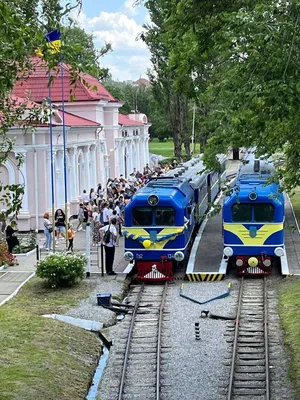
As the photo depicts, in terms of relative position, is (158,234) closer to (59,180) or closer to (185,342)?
(185,342)

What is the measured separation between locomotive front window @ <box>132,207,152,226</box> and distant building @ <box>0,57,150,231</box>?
3.75m

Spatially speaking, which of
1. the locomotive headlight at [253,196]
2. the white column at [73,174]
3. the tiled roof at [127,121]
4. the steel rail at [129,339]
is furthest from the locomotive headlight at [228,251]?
the tiled roof at [127,121]

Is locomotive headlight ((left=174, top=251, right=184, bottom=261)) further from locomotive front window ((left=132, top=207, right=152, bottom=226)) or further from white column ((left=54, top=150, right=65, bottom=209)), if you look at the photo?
white column ((left=54, top=150, right=65, bottom=209))

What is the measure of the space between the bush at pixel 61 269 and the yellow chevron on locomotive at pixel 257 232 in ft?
14.3

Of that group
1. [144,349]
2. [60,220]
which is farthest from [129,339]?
[60,220]

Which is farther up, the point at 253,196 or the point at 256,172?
the point at 256,172

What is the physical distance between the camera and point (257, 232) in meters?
19.5

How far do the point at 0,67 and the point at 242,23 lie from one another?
2845 mm

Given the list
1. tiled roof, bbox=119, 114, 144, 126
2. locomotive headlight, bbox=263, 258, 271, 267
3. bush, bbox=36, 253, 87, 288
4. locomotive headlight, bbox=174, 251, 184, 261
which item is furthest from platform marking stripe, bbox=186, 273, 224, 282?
tiled roof, bbox=119, 114, 144, 126

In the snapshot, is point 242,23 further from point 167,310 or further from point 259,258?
point 259,258

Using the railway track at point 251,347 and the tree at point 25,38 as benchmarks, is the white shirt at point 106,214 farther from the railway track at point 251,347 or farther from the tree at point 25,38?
the tree at point 25,38

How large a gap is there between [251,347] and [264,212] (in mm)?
6229

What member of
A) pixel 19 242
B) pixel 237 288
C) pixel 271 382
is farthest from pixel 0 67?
pixel 19 242

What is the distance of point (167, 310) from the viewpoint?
54.7 feet
